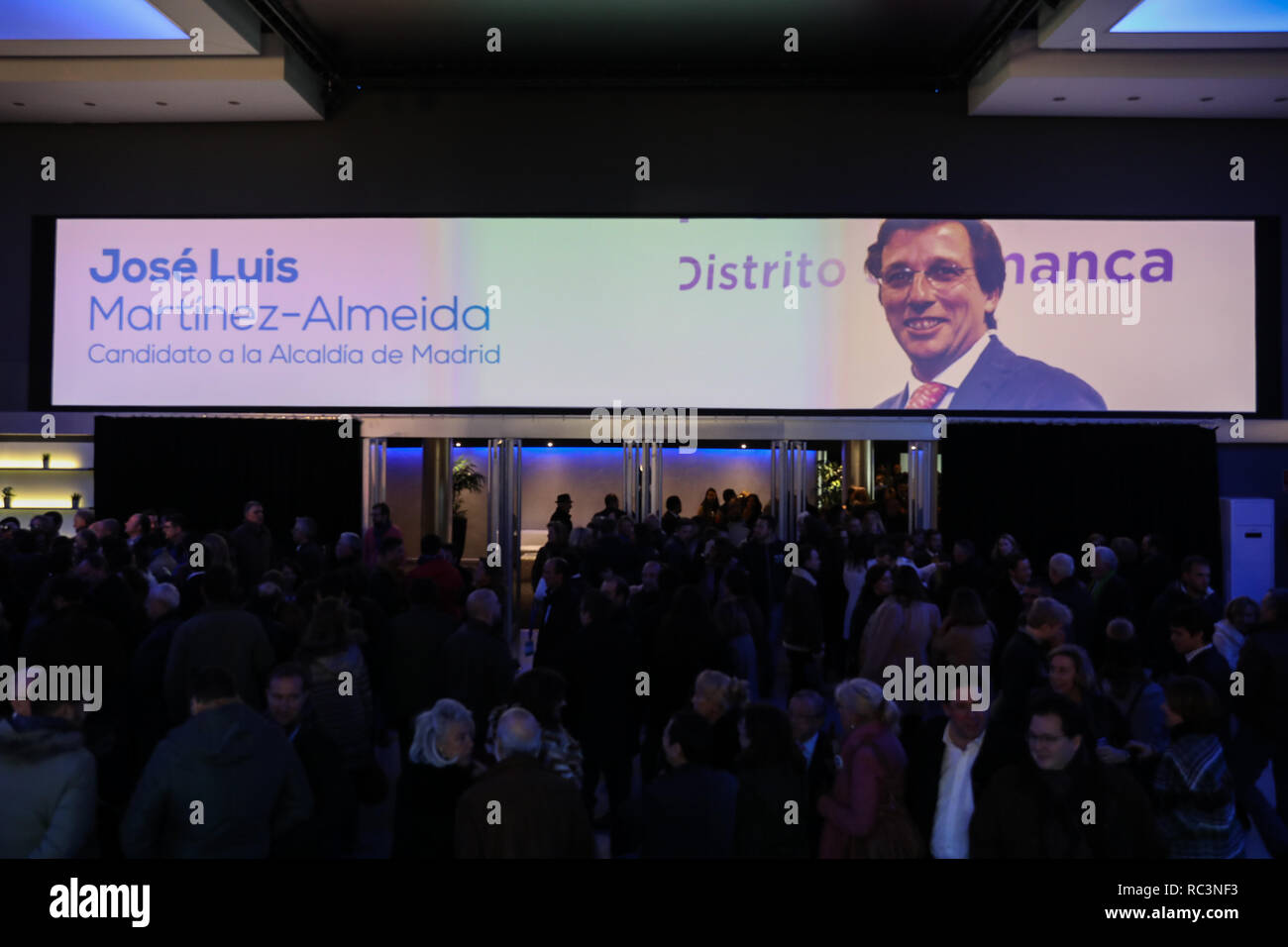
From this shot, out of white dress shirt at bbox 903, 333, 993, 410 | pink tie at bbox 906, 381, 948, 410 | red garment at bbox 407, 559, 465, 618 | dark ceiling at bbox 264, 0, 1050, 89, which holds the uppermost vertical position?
dark ceiling at bbox 264, 0, 1050, 89

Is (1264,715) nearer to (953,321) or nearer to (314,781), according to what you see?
(314,781)

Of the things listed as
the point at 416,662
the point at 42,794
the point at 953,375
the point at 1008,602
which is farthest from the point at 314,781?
the point at 953,375

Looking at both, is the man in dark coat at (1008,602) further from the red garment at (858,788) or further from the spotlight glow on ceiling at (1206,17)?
the spotlight glow on ceiling at (1206,17)

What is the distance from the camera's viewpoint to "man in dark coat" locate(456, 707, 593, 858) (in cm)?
316

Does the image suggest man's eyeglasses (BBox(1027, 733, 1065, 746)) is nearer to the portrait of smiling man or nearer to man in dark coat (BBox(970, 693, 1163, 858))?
man in dark coat (BBox(970, 693, 1163, 858))

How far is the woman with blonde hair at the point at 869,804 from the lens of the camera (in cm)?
338

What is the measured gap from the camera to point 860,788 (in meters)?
3.40

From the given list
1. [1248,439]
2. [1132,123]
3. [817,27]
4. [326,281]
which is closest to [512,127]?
[326,281]

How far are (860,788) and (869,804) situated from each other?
0.06m

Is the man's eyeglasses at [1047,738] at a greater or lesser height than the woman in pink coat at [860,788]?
greater

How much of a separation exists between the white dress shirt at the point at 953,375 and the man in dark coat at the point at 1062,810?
8.25 meters

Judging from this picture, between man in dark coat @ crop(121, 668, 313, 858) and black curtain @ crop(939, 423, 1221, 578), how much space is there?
900 centimetres

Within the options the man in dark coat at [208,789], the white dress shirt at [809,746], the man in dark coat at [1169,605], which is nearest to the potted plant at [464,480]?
the man in dark coat at [1169,605]

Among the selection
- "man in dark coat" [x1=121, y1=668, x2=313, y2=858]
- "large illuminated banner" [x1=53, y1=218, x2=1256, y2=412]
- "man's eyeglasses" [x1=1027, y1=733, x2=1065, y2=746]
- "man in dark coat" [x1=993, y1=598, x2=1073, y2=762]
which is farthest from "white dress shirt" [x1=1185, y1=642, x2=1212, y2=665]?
"large illuminated banner" [x1=53, y1=218, x2=1256, y2=412]
